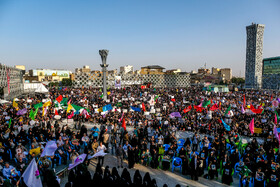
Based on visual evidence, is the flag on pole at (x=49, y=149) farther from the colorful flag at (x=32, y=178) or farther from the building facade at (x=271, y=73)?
the building facade at (x=271, y=73)

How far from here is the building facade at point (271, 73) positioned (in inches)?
2918

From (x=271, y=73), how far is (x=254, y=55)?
11295 mm

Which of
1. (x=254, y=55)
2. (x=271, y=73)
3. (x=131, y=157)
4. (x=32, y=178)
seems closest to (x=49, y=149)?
(x=32, y=178)

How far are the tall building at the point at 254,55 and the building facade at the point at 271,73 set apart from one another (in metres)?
2.92

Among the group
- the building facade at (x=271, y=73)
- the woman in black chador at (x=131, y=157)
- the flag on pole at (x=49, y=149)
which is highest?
the building facade at (x=271, y=73)

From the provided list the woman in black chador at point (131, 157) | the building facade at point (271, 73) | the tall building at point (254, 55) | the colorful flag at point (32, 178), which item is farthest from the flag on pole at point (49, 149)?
the building facade at point (271, 73)

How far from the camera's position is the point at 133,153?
30.6ft

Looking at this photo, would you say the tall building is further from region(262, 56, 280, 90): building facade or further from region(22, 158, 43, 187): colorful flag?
region(22, 158, 43, 187): colorful flag

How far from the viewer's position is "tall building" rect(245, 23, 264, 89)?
7206 centimetres

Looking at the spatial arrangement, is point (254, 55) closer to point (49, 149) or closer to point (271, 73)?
point (271, 73)

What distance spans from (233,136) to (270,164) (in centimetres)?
394

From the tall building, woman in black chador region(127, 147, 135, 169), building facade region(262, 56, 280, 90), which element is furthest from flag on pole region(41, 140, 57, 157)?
building facade region(262, 56, 280, 90)

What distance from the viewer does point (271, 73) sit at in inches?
3012

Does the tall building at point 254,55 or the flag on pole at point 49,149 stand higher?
the tall building at point 254,55
